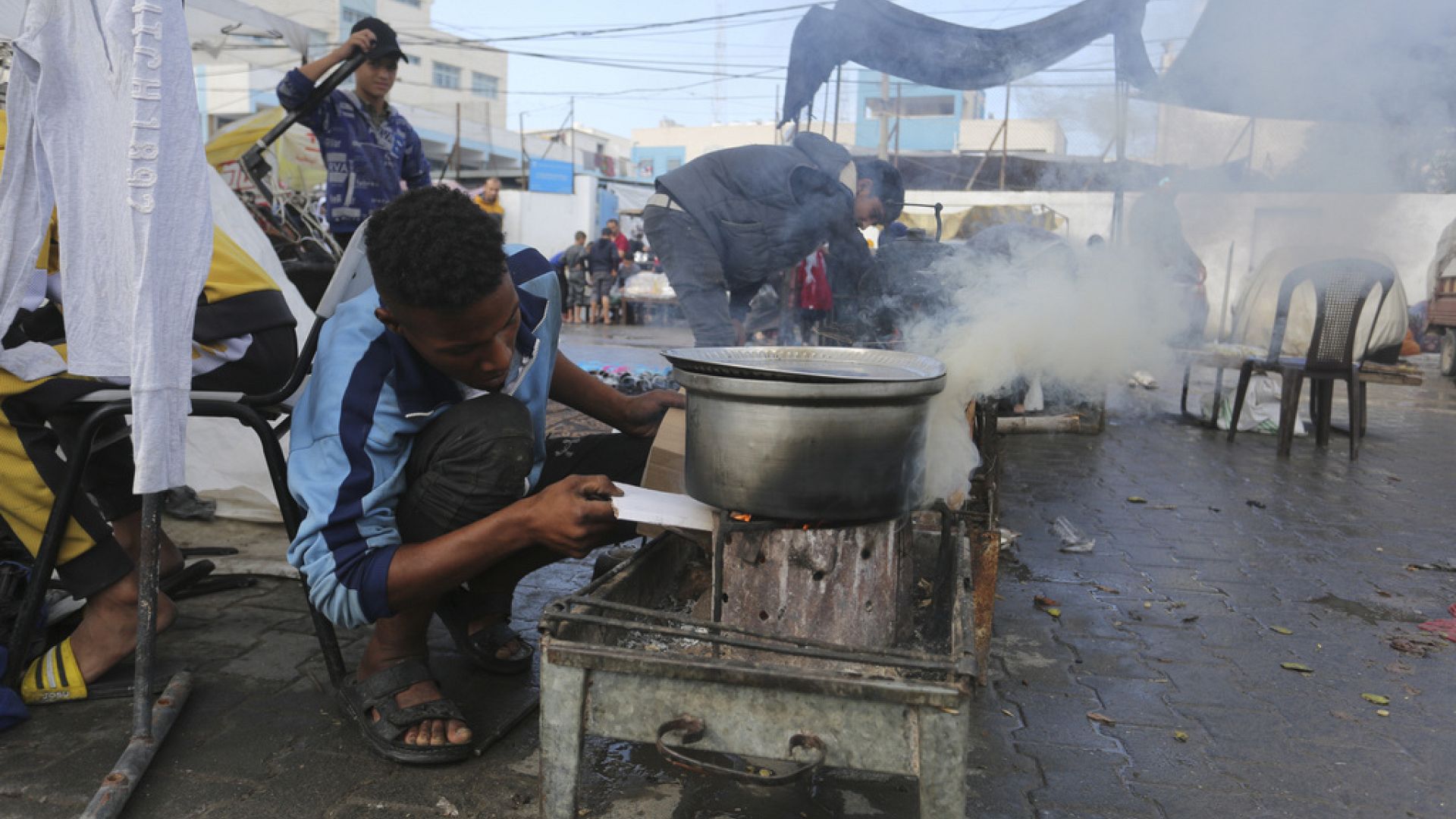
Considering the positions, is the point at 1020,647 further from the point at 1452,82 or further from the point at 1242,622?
the point at 1452,82

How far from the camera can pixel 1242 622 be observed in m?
3.35

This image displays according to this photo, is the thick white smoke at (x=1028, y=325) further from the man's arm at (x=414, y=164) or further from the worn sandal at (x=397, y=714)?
the man's arm at (x=414, y=164)

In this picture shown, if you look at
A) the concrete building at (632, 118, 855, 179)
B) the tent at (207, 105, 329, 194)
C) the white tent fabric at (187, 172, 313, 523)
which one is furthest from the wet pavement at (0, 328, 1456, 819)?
Answer: the concrete building at (632, 118, 855, 179)

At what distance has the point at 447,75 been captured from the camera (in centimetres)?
4172

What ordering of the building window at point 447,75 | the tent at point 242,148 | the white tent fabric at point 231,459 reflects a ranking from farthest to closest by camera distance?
the building window at point 447,75, the tent at point 242,148, the white tent fabric at point 231,459

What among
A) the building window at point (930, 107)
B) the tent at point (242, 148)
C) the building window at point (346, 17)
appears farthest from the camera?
the building window at point (346, 17)

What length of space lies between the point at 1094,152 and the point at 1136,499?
207cm

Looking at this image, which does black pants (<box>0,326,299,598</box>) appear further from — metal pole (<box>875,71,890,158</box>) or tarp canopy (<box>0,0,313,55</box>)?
metal pole (<box>875,71,890,158</box>)

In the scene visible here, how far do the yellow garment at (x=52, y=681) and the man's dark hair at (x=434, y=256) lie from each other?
4.43 feet

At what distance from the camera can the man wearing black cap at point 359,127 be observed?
13.8ft

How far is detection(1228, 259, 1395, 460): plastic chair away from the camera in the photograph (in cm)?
641

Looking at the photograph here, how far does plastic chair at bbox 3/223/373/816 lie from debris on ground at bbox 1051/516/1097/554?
3.17 metres

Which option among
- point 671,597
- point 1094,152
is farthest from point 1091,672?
point 1094,152

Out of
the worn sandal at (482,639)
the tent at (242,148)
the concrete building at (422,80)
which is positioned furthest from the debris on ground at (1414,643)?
the concrete building at (422,80)
